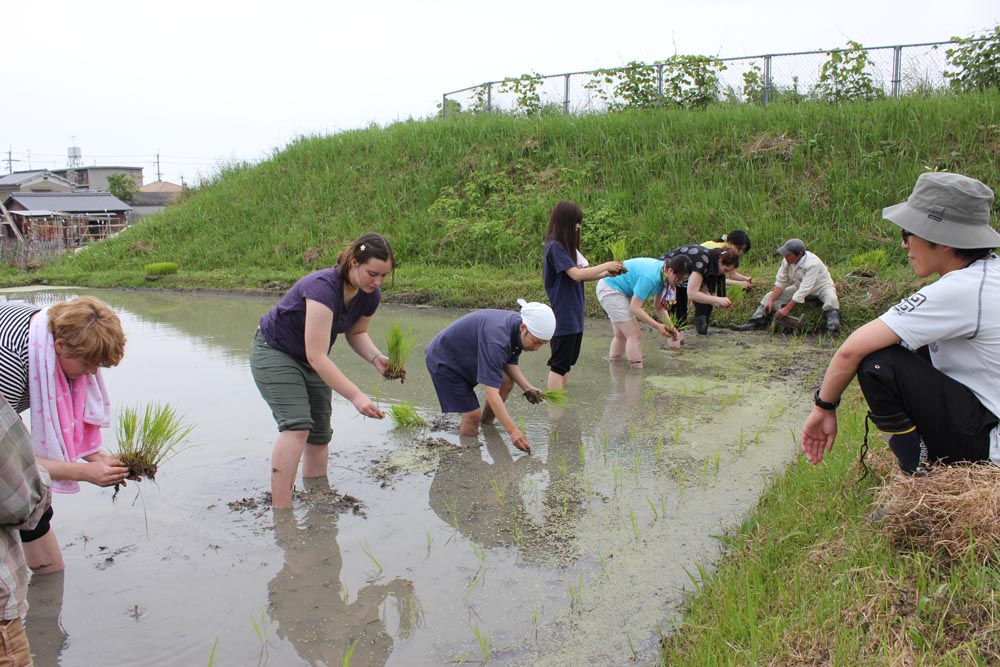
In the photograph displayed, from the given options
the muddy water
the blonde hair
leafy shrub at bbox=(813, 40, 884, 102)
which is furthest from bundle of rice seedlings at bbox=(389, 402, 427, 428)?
leafy shrub at bbox=(813, 40, 884, 102)

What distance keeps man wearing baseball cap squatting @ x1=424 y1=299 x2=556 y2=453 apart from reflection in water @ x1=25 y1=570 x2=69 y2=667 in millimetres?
2341

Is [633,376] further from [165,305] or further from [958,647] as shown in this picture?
[165,305]

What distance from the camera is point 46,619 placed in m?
3.14

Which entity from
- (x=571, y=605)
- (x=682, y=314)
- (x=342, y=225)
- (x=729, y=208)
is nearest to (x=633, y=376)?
(x=682, y=314)

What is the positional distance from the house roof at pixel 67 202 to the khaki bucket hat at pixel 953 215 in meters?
37.3

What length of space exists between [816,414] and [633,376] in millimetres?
4169

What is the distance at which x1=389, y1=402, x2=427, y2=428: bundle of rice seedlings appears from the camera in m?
5.68

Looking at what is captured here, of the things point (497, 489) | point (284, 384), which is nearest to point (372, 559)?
point (497, 489)

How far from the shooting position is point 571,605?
3092mm

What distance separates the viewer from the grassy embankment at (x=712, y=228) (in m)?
2.46

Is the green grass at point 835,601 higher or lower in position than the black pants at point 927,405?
lower

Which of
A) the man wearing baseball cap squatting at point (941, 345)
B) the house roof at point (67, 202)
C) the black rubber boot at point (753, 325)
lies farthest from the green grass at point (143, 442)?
the house roof at point (67, 202)

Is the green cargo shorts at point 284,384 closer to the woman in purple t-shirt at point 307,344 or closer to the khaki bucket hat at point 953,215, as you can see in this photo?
the woman in purple t-shirt at point 307,344

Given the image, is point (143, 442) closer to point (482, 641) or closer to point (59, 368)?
point (59, 368)
